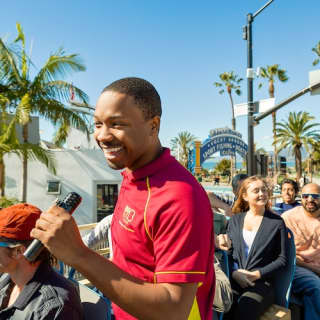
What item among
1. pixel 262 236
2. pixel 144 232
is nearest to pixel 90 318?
pixel 144 232

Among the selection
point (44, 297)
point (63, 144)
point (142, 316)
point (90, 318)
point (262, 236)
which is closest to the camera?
point (142, 316)

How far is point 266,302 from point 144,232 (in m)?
2.35

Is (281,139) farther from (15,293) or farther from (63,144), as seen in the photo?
(15,293)

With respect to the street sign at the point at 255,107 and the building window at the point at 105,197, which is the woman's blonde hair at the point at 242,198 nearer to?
the street sign at the point at 255,107

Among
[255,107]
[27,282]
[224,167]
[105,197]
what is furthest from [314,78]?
[224,167]

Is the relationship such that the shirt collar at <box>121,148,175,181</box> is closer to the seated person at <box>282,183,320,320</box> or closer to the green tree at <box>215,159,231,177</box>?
the seated person at <box>282,183,320,320</box>

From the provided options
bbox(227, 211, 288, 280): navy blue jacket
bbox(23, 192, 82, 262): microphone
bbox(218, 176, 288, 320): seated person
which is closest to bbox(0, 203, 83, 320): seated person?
bbox(23, 192, 82, 262): microphone

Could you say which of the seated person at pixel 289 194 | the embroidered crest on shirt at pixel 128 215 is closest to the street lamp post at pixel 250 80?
the seated person at pixel 289 194

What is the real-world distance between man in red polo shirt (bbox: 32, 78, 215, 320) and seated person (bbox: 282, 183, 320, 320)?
2.32 m

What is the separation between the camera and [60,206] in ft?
3.35

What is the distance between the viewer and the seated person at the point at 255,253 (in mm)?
2861

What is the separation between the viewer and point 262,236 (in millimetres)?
3152

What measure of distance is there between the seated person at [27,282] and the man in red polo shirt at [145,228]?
20.9 inches

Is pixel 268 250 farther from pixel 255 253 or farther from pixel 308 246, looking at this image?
pixel 308 246
